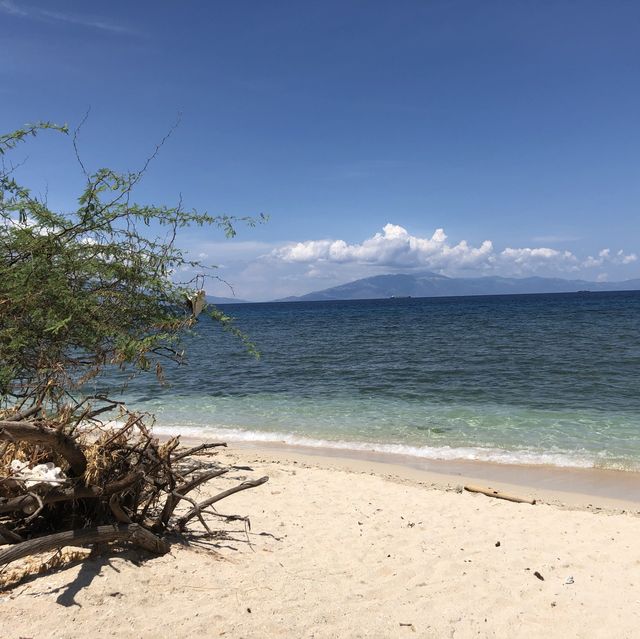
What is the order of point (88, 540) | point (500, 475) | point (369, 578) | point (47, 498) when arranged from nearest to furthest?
point (47, 498)
point (88, 540)
point (369, 578)
point (500, 475)

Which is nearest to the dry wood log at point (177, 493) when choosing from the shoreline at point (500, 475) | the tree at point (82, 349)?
the tree at point (82, 349)

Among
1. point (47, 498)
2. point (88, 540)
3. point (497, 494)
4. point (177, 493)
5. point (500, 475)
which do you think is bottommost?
point (500, 475)

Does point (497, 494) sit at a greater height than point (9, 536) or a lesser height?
lesser

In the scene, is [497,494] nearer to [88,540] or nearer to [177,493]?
[177,493]

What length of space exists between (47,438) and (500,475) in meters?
7.87

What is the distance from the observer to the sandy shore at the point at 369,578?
12.5ft

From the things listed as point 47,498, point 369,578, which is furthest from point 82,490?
point 369,578

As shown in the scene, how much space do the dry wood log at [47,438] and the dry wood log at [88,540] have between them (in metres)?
0.47

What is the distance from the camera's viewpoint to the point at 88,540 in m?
4.10

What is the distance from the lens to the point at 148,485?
16.0 feet

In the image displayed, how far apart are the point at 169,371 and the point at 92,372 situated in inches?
715

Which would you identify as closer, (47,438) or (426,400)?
(47,438)

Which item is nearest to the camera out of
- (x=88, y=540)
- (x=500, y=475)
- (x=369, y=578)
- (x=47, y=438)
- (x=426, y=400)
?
(x=47, y=438)

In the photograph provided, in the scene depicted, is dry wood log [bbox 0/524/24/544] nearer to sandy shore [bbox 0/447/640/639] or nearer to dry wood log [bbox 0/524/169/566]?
dry wood log [bbox 0/524/169/566]
